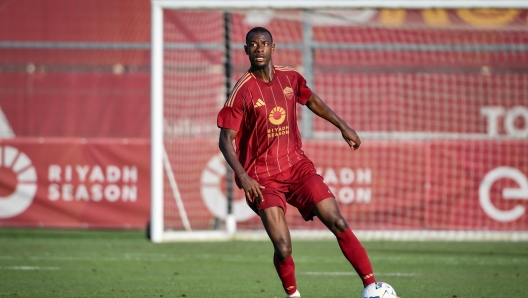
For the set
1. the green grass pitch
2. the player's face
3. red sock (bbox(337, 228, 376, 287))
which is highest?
the player's face

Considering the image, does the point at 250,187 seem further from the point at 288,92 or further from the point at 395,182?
A: the point at 395,182

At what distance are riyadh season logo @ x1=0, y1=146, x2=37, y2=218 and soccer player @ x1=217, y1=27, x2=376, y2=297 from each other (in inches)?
317

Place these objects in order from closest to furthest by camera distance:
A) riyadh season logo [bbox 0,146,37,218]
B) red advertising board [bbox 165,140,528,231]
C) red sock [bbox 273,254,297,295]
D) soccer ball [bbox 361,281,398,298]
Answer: soccer ball [bbox 361,281,398,298]
red sock [bbox 273,254,297,295]
red advertising board [bbox 165,140,528,231]
riyadh season logo [bbox 0,146,37,218]

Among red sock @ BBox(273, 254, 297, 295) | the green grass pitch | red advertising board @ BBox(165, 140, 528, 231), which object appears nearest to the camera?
red sock @ BBox(273, 254, 297, 295)

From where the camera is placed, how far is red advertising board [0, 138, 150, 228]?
14258mm

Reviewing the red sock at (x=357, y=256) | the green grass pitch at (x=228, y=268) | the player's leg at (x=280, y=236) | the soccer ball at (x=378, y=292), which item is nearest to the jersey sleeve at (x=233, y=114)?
the player's leg at (x=280, y=236)

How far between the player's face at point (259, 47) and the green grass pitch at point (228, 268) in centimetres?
212

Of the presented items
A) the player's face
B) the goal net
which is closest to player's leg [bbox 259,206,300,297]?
the player's face

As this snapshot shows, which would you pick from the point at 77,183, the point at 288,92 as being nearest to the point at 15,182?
the point at 77,183

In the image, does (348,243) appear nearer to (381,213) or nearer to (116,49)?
(381,213)

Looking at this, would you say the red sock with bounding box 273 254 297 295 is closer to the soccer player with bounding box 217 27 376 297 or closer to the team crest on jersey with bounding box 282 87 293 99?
the soccer player with bounding box 217 27 376 297

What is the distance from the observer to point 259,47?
21.6 feet

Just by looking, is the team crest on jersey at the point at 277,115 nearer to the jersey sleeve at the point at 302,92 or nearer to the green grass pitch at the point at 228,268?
the jersey sleeve at the point at 302,92

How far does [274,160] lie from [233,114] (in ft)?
1.51
